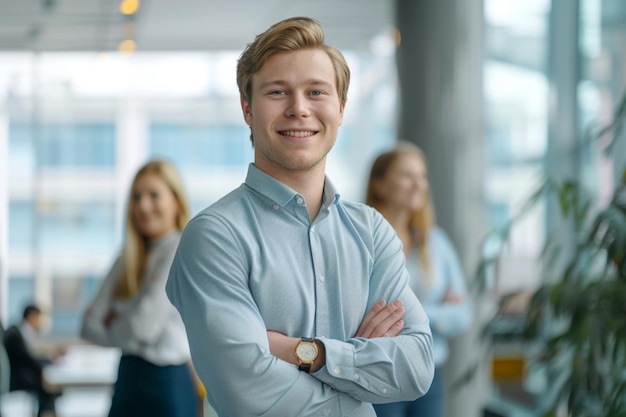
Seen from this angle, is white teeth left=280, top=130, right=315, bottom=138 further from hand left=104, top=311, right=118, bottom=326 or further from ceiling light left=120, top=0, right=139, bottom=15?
ceiling light left=120, top=0, right=139, bottom=15

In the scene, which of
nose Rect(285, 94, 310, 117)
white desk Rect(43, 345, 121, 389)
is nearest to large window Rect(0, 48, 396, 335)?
white desk Rect(43, 345, 121, 389)

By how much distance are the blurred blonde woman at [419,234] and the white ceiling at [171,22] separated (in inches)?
241

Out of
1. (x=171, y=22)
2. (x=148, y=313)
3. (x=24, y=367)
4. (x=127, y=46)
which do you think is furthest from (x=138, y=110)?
(x=148, y=313)

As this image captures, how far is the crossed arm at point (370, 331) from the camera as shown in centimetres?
181

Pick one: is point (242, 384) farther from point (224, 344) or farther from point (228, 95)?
point (228, 95)

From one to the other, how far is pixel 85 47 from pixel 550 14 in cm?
670

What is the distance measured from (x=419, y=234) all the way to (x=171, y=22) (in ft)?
25.2

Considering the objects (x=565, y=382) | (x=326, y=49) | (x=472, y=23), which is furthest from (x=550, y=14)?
(x=326, y=49)

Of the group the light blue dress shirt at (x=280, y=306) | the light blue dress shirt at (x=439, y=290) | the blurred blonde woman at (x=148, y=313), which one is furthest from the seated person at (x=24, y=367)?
the light blue dress shirt at (x=280, y=306)

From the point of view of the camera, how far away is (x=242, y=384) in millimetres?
1786

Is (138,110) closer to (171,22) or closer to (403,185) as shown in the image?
(171,22)

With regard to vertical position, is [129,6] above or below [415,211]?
above

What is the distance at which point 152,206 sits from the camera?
375cm

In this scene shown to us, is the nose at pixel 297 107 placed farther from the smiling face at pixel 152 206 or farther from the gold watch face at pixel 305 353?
the smiling face at pixel 152 206
